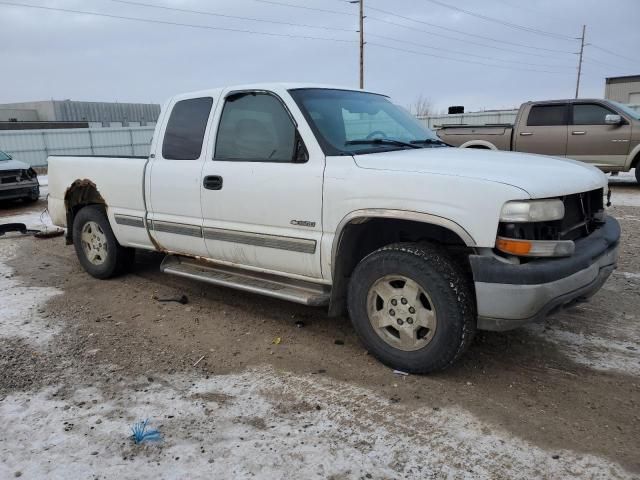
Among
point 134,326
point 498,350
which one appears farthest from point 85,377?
point 498,350

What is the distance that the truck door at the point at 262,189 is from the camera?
3.80 m

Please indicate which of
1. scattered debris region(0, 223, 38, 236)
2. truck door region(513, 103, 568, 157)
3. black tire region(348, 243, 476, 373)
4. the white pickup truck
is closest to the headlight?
the white pickup truck

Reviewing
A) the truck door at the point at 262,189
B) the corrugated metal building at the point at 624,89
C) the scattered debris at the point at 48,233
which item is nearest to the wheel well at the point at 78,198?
the truck door at the point at 262,189

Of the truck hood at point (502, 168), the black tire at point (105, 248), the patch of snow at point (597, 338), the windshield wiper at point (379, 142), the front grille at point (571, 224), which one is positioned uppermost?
the windshield wiper at point (379, 142)

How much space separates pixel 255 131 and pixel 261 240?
0.88 meters

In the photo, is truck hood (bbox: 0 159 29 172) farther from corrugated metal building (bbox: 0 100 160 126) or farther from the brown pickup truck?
corrugated metal building (bbox: 0 100 160 126)

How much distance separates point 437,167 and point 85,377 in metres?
2.77

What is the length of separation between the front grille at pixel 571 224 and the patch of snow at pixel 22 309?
12.2ft

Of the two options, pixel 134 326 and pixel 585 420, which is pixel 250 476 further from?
pixel 134 326

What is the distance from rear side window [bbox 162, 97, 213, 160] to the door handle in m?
0.28

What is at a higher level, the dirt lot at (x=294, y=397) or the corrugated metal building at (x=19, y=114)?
the corrugated metal building at (x=19, y=114)

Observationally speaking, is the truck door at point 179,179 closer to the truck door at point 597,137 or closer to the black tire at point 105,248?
the black tire at point 105,248

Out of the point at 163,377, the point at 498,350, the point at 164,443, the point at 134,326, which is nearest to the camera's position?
the point at 164,443

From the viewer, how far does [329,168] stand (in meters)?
3.65
